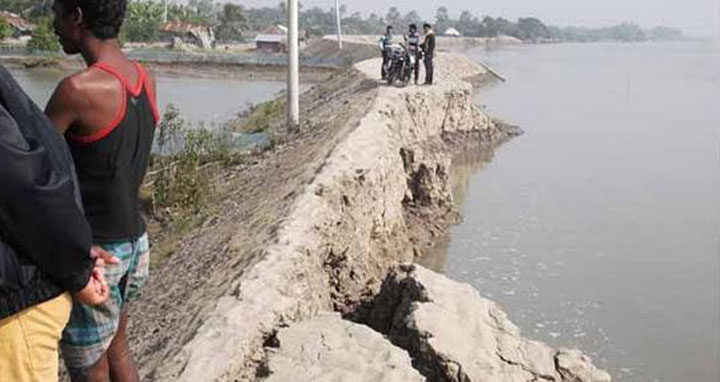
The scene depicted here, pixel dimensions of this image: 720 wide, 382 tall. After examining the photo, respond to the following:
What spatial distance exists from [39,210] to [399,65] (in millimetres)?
16312

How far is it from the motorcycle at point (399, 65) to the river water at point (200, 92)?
7222mm

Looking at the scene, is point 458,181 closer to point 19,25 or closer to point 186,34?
point 19,25

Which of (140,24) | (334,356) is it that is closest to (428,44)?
(334,356)

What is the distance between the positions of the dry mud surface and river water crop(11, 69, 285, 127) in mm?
13818

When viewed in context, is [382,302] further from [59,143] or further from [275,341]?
[59,143]

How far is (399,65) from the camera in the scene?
1800cm

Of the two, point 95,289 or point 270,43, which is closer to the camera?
point 95,289

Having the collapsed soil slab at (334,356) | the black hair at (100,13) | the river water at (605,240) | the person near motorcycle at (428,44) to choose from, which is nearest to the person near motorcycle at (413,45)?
the person near motorcycle at (428,44)

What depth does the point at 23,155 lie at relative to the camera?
1.98m

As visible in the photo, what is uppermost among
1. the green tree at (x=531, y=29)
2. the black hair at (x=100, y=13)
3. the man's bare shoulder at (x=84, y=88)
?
the black hair at (x=100, y=13)

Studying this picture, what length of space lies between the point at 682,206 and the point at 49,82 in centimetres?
3256

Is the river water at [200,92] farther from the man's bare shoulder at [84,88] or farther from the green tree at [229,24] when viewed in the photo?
the green tree at [229,24]

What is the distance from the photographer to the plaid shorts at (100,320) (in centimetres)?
261

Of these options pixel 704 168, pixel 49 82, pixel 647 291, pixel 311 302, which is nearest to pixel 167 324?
pixel 311 302
